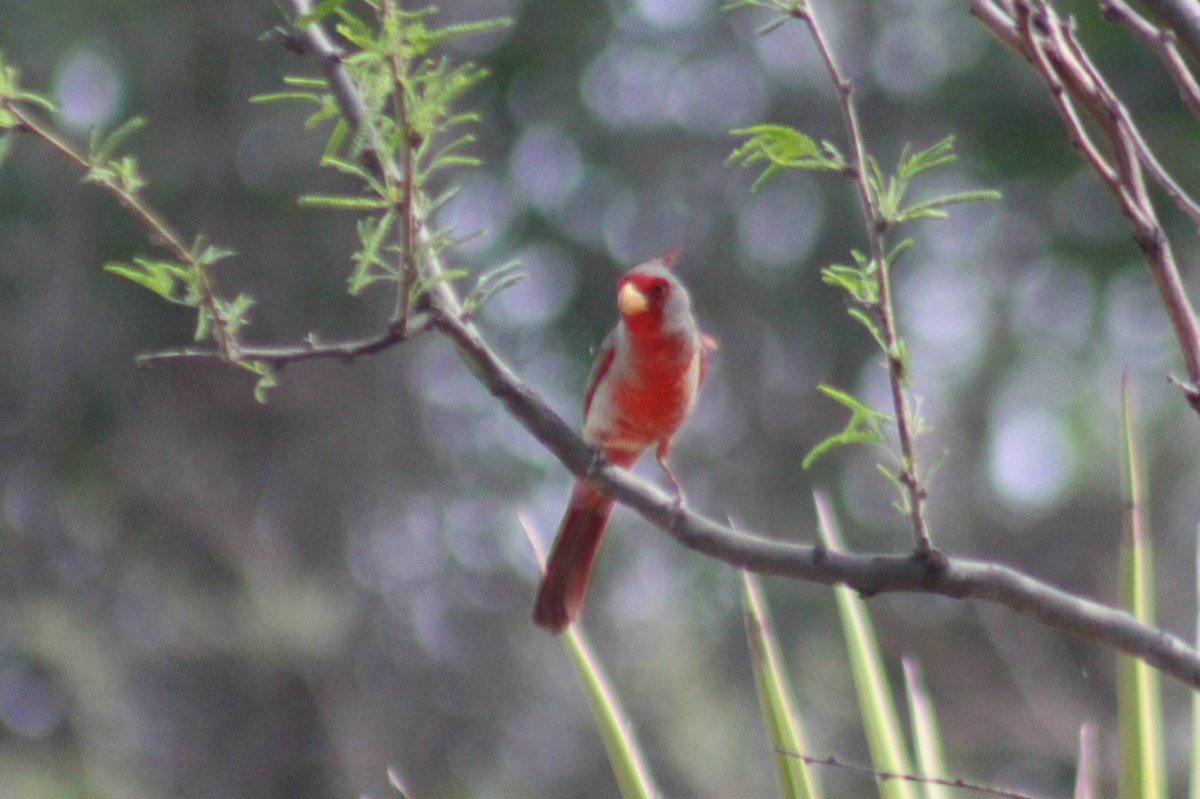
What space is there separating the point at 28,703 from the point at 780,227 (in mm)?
6102

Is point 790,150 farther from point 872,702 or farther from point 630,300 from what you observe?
point 630,300

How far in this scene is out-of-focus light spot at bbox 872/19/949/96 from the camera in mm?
12156

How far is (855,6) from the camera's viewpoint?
12625 mm

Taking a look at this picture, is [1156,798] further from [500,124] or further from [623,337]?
[500,124]

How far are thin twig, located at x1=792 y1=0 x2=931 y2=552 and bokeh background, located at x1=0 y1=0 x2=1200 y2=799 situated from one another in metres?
8.03

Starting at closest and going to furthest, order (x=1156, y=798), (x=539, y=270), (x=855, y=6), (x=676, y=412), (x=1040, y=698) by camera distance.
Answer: (x=1156, y=798) < (x=676, y=412) < (x=1040, y=698) < (x=539, y=270) < (x=855, y=6)

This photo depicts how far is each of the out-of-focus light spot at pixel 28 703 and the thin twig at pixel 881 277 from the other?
890 centimetres

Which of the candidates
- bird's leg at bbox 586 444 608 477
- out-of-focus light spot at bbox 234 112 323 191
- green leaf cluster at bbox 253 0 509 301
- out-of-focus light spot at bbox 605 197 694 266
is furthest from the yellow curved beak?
out-of-focus light spot at bbox 605 197 694 266

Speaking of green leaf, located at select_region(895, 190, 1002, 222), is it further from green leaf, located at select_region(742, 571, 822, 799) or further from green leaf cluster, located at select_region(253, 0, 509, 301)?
green leaf, located at select_region(742, 571, 822, 799)

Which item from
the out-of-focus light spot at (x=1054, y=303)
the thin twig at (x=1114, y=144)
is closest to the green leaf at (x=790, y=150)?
the thin twig at (x=1114, y=144)

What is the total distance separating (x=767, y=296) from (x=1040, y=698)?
3.81 metres

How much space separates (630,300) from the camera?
10.7ft

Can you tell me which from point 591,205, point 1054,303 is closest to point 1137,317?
point 1054,303

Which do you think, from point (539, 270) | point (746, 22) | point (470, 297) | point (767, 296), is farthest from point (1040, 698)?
point (470, 297)
